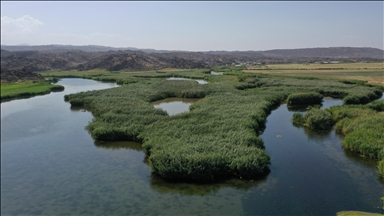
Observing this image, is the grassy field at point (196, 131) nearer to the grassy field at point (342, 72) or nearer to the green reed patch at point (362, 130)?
the green reed patch at point (362, 130)

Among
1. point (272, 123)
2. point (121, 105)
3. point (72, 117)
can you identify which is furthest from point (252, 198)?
point (72, 117)

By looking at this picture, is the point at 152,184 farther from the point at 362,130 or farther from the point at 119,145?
the point at 362,130

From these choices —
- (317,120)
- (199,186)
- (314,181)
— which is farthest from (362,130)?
(199,186)

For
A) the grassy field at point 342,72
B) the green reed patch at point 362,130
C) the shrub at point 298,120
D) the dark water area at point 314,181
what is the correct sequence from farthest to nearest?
the grassy field at point 342,72 → the shrub at point 298,120 → the green reed patch at point 362,130 → the dark water area at point 314,181

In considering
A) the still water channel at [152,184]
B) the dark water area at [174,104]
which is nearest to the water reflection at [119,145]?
the still water channel at [152,184]

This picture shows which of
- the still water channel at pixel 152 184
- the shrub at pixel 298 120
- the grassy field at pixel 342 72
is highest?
the grassy field at pixel 342 72

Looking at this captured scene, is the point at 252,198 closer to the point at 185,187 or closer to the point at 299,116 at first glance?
the point at 185,187
